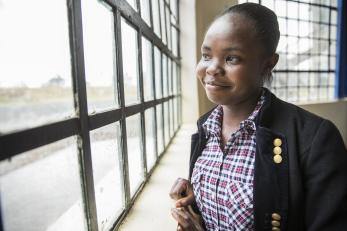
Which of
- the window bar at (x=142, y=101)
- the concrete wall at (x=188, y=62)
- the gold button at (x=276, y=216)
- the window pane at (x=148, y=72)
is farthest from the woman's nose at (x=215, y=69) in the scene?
the concrete wall at (x=188, y=62)

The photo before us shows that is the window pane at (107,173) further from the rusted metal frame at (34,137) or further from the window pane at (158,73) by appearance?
the window pane at (158,73)

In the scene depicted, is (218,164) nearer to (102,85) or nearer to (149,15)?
(102,85)

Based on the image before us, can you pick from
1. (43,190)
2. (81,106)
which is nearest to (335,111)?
(81,106)

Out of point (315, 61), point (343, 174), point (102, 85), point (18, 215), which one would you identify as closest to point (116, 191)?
point (102, 85)

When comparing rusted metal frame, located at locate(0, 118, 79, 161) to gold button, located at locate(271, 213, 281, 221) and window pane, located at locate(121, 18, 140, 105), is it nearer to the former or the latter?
gold button, located at locate(271, 213, 281, 221)

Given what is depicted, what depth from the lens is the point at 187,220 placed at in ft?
2.40

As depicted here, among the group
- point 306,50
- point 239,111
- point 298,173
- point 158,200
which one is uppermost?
point 306,50

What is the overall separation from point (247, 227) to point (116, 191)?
0.73 meters

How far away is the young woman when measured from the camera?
1.78 ft

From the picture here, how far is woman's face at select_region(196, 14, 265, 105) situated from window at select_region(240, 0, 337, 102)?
5.52 meters

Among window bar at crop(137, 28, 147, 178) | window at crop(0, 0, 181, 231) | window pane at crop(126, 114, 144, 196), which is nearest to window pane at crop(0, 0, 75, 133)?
window at crop(0, 0, 181, 231)

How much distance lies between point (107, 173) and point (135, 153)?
489mm

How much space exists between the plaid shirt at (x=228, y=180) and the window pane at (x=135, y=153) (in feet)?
2.63

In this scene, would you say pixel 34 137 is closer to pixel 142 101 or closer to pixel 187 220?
pixel 187 220
